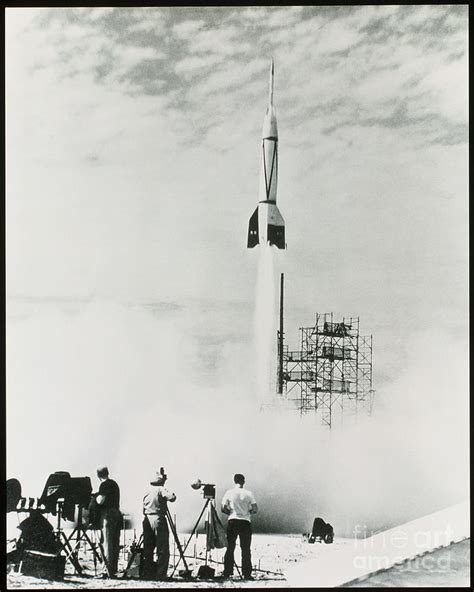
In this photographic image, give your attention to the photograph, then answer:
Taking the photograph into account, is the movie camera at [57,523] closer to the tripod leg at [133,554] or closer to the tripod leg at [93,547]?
the tripod leg at [93,547]

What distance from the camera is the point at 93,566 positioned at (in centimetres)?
820

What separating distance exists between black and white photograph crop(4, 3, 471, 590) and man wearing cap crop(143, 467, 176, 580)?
73 mm

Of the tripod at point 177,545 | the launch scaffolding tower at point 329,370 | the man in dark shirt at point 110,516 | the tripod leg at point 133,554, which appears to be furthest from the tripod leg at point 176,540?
the launch scaffolding tower at point 329,370

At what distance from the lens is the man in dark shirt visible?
8164 millimetres

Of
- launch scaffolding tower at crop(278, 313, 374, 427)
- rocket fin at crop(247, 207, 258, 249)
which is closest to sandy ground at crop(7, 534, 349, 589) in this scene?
launch scaffolding tower at crop(278, 313, 374, 427)

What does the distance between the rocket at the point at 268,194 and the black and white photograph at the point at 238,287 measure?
0.02 meters

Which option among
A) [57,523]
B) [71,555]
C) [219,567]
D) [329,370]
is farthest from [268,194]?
Result: [71,555]

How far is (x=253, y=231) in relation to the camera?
843 centimetres

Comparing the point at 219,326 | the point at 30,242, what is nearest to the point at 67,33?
the point at 30,242

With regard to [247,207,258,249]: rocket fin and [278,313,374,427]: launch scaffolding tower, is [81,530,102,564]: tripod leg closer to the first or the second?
[278,313,374,427]: launch scaffolding tower

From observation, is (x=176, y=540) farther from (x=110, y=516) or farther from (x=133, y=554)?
(x=110, y=516)

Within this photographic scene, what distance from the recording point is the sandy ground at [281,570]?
26.7 ft

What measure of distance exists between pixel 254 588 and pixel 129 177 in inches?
157

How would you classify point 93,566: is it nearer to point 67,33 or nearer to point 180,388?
point 180,388
